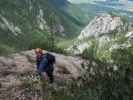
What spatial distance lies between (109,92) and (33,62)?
50.0ft

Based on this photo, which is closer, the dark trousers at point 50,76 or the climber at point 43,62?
the climber at point 43,62

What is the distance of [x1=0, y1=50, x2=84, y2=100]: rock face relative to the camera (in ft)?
70.2

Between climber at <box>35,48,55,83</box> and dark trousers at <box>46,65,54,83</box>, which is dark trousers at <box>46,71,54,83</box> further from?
climber at <box>35,48,55,83</box>

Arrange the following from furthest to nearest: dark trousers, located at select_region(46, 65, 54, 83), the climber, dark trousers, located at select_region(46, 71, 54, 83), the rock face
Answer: dark trousers, located at select_region(46, 71, 54, 83) → dark trousers, located at select_region(46, 65, 54, 83) → the climber → the rock face

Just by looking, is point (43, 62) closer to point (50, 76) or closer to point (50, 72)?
point (50, 72)

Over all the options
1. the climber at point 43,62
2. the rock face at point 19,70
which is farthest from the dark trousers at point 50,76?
the rock face at point 19,70

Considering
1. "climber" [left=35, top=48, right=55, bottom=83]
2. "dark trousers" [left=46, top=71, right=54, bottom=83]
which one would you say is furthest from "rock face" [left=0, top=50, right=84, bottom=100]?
"climber" [left=35, top=48, right=55, bottom=83]

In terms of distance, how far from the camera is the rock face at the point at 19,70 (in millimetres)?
21388

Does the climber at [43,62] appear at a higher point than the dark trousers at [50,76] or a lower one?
higher

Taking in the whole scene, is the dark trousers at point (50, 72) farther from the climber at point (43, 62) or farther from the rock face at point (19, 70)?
the rock face at point (19, 70)

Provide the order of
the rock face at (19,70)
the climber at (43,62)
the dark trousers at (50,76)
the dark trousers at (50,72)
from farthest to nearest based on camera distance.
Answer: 1. the dark trousers at (50,76)
2. the dark trousers at (50,72)
3. the climber at (43,62)
4. the rock face at (19,70)

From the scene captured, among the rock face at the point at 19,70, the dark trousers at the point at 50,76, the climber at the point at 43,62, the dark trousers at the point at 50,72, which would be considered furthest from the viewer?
the dark trousers at the point at 50,76

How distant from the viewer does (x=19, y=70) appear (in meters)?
25.3

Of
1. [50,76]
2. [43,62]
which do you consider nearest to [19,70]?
[50,76]
